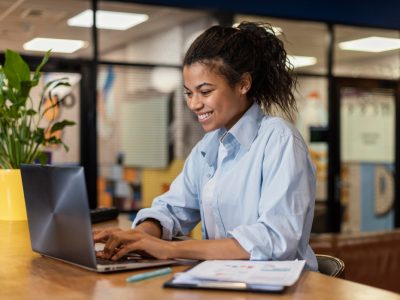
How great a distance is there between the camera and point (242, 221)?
5.99 ft

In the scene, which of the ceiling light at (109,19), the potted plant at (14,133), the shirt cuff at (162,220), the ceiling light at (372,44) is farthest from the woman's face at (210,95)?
the ceiling light at (372,44)

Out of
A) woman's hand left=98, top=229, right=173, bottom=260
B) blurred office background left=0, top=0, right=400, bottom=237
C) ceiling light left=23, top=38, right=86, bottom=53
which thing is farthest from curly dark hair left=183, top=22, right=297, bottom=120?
ceiling light left=23, top=38, right=86, bottom=53

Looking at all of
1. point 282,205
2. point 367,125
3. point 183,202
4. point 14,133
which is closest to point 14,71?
point 14,133

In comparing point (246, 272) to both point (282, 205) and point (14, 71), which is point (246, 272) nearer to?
point (282, 205)

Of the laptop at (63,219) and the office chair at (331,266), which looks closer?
the laptop at (63,219)

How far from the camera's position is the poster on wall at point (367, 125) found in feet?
22.6

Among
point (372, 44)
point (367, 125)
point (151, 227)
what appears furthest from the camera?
point (367, 125)

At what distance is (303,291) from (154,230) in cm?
70

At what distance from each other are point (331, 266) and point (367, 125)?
18.0ft

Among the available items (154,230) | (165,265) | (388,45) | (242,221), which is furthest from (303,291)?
(388,45)

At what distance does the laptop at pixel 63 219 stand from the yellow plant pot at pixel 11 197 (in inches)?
33.6

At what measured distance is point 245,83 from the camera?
190 cm

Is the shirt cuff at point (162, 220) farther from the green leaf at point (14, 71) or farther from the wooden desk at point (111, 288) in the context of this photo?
the green leaf at point (14, 71)

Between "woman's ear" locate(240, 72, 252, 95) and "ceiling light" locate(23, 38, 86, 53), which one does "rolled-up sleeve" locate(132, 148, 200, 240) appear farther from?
"ceiling light" locate(23, 38, 86, 53)
